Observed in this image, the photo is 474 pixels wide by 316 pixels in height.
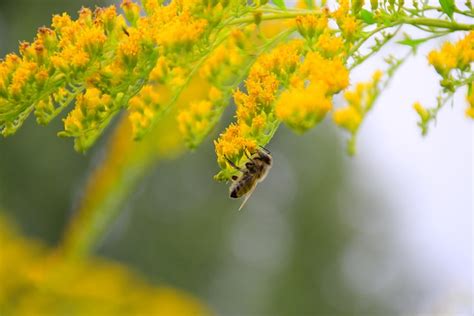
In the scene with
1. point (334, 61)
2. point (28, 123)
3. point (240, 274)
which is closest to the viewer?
point (334, 61)

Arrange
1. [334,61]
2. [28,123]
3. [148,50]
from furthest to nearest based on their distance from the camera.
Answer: [28,123], [148,50], [334,61]

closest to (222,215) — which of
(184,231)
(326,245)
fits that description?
(184,231)

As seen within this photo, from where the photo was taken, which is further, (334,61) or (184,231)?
(184,231)

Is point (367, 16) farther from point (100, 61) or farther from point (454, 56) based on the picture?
point (100, 61)

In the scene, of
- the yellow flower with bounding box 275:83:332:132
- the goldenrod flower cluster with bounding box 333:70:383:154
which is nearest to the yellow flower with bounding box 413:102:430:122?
the goldenrod flower cluster with bounding box 333:70:383:154

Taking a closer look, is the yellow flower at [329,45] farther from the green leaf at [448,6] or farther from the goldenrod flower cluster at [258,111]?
the green leaf at [448,6]

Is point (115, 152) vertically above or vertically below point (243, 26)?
below

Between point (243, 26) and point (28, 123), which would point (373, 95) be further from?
point (28, 123)
